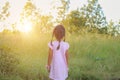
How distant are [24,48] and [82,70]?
3269 mm

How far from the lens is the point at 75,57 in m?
14.6

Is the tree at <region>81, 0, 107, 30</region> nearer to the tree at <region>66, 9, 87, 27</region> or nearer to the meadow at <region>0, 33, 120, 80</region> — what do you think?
the tree at <region>66, 9, 87, 27</region>

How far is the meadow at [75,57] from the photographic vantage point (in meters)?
10.3

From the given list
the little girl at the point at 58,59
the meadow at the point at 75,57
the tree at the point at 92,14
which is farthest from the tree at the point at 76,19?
the little girl at the point at 58,59

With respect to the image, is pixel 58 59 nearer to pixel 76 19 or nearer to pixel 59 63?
pixel 59 63

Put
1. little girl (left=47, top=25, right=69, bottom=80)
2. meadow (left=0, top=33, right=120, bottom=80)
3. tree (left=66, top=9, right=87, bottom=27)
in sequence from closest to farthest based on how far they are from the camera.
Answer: little girl (left=47, top=25, right=69, bottom=80) → meadow (left=0, top=33, right=120, bottom=80) → tree (left=66, top=9, right=87, bottom=27)

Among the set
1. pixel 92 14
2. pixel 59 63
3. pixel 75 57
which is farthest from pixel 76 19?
pixel 59 63

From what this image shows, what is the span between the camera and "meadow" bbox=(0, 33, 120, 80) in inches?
407

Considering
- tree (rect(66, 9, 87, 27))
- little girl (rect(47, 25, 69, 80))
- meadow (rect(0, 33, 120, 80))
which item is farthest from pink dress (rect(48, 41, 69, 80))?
tree (rect(66, 9, 87, 27))

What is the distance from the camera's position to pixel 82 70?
12219mm

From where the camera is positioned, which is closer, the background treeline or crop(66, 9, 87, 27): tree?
the background treeline

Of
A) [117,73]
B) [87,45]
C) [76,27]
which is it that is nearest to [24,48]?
[87,45]

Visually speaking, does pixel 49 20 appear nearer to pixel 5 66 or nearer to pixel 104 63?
pixel 104 63

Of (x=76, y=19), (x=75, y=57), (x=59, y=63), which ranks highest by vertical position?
(x=59, y=63)
